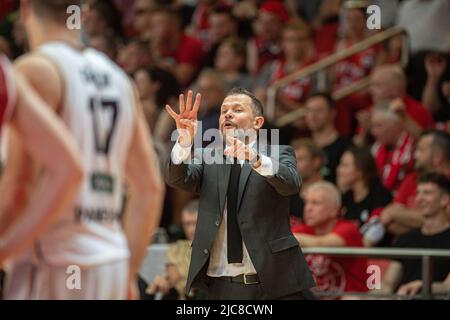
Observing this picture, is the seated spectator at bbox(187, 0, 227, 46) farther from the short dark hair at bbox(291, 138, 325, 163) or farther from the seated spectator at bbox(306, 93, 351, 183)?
the short dark hair at bbox(291, 138, 325, 163)

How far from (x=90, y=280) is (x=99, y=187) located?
1.20 feet

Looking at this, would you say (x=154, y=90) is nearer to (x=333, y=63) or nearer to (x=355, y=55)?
(x=333, y=63)

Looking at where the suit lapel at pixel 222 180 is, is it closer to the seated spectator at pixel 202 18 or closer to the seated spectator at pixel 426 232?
the seated spectator at pixel 426 232

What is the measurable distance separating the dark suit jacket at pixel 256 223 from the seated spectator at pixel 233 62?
17.8 ft

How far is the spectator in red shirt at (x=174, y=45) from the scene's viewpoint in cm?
1195

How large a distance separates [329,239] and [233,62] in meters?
3.55

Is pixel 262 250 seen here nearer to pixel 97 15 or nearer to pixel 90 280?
pixel 90 280

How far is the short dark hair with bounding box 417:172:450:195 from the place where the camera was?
8.05 m

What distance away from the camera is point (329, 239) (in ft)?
26.6

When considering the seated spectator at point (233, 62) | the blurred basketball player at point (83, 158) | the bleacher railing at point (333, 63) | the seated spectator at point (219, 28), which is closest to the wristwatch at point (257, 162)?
the blurred basketball player at point (83, 158)

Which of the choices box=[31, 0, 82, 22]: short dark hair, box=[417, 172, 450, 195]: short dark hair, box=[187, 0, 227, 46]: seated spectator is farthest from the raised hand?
box=[187, 0, 227, 46]: seated spectator

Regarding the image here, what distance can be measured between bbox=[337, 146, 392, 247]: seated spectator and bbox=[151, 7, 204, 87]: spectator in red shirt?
3339 millimetres

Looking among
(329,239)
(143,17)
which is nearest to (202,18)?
(143,17)

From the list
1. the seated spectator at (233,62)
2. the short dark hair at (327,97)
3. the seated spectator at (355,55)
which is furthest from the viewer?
the seated spectator at (233,62)
